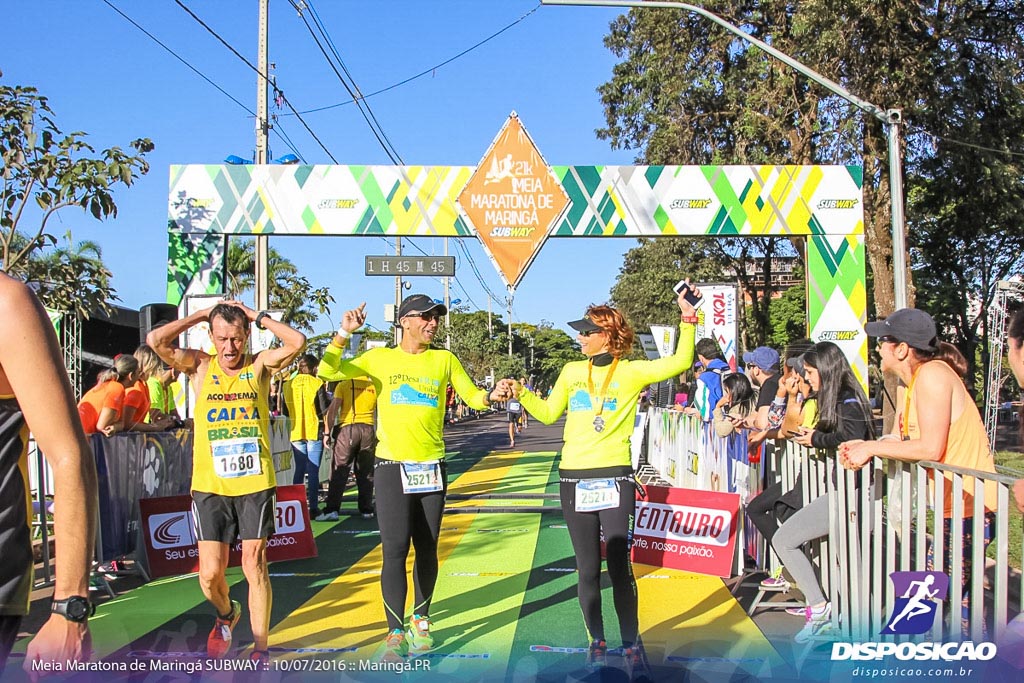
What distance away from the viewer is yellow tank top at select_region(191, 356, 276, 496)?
4984mm

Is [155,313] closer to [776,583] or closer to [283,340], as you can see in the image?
[283,340]

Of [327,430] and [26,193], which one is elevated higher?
[26,193]

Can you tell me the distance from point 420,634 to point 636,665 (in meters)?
1.31

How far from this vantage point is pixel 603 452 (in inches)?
202

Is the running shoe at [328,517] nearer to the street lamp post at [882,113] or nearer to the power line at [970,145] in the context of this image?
the street lamp post at [882,113]

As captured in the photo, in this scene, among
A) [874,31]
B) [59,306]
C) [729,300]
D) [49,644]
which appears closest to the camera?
[49,644]

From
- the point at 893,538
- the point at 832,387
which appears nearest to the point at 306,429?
the point at 832,387

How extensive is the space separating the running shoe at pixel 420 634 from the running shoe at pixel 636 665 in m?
1.19

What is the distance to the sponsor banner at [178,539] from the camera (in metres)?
7.72

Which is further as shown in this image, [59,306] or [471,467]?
[471,467]

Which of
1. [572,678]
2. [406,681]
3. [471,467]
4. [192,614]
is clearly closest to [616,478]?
[572,678]

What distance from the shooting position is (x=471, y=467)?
1772cm

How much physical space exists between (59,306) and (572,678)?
886 cm

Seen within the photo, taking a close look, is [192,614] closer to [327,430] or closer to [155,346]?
[155,346]
